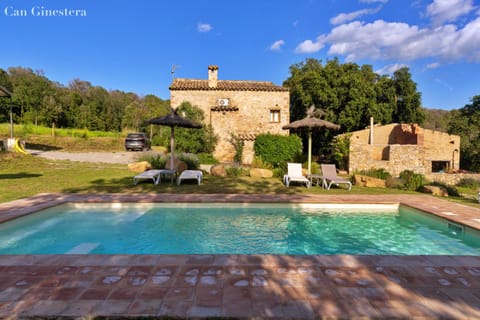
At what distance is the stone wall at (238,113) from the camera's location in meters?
18.9

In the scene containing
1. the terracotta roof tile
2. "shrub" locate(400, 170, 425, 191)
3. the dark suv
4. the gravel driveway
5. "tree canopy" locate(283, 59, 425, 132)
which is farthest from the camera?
"tree canopy" locate(283, 59, 425, 132)

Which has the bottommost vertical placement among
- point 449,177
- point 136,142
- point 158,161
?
point 449,177

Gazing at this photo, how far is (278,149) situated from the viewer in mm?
17422

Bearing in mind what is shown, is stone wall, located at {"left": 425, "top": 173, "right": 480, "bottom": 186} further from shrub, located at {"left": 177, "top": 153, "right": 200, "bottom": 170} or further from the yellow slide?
the yellow slide

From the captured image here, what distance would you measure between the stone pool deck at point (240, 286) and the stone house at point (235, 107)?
1556cm

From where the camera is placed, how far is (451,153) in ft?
A: 68.9

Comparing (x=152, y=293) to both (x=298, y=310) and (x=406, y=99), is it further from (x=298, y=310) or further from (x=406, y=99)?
(x=406, y=99)

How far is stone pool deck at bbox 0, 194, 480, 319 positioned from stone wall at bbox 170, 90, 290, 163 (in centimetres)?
1556

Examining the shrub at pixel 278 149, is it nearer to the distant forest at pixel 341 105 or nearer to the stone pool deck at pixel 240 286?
the distant forest at pixel 341 105

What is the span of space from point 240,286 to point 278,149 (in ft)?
49.7

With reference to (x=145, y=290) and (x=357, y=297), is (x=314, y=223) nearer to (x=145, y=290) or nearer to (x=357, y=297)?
(x=357, y=297)

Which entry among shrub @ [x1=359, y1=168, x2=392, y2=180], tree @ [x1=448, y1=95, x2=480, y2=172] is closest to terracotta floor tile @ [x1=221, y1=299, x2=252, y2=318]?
shrub @ [x1=359, y1=168, x2=392, y2=180]

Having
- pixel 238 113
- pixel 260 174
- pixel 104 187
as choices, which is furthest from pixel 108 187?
pixel 238 113

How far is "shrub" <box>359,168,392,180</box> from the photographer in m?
12.4
